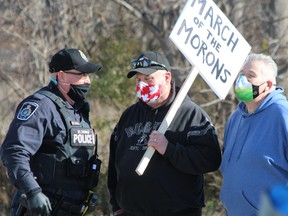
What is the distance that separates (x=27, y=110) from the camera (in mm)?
4570

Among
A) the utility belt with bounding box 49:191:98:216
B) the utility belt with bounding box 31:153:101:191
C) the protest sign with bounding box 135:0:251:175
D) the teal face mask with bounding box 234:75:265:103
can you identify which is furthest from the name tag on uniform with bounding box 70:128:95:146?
the teal face mask with bounding box 234:75:265:103

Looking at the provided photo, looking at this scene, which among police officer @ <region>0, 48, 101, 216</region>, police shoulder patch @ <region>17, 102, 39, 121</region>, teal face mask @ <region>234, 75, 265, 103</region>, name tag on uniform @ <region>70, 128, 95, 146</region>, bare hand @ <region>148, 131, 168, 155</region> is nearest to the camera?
teal face mask @ <region>234, 75, 265, 103</region>

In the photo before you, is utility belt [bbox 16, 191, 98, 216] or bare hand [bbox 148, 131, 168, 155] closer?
bare hand [bbox 148, 131, 168, 155]

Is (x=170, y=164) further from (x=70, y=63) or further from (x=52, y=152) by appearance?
(x=70, y=63)

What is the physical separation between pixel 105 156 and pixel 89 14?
2.03 meters

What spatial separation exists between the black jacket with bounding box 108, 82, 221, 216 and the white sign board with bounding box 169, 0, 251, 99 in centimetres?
26

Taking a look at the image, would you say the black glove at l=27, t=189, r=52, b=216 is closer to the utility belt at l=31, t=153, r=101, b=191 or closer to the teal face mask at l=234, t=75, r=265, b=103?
the utility belt at l=31, t=153, r=101, b=191

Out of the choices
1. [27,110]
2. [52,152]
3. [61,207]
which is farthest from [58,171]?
[27,110]

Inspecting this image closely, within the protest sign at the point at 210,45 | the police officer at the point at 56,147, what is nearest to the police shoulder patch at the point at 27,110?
the police officer at the point at 56,147

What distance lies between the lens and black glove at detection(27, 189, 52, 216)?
4340mm

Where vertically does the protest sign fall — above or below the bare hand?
above

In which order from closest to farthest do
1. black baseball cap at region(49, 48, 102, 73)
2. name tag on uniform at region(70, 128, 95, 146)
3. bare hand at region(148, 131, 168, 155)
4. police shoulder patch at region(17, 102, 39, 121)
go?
bare hand at region(148, 131, 168, 155)
police shoulder patch at region(17, 102, 39, 121)
name tag on uniform at region(70, 128, 95, 146)
black baseball cap at region(49, 48, 102, 73)

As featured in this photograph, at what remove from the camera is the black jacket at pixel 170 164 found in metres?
4.38

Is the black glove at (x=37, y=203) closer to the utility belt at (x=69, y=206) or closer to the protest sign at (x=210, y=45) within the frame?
the utility belt at (x=69, y=206)
